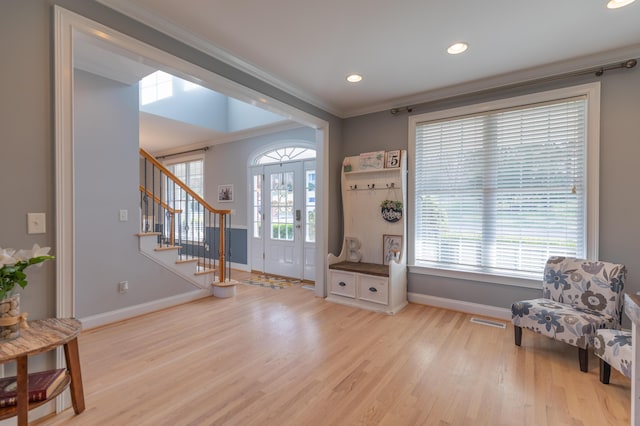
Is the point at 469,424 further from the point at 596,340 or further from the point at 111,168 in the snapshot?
the point at 111,168

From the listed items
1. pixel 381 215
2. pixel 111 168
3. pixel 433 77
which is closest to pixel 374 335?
pixel 381 215

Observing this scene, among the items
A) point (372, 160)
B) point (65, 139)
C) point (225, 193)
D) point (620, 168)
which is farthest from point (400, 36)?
point (225, 193)

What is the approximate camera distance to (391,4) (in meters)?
2.09

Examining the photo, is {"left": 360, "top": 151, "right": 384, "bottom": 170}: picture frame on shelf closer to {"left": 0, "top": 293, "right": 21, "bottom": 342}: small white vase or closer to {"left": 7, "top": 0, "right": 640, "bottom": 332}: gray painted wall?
{"left": 7, "top": 0, "right": 640, "bottom": 332}: gray painted wall

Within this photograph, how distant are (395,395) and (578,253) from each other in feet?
7.84

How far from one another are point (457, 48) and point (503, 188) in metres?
1.57

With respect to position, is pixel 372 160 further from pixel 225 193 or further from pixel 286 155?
pixel 225 193

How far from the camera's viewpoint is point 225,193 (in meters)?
6.20

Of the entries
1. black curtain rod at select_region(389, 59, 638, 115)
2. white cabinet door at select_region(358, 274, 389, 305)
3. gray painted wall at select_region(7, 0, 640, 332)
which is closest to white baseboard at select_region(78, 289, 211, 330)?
gray painted wall at select_region(7, 0, 640, 332)

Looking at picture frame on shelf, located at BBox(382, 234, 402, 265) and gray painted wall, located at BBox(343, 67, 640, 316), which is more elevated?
gray painted wall, located at BBox(343, 67, 640, 316)

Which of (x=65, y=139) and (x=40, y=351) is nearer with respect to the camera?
(x=40, y=351)

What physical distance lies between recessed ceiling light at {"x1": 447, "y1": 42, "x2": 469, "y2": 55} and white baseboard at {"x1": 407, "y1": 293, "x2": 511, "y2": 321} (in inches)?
105

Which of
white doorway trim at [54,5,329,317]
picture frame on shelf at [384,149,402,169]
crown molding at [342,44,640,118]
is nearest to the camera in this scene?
white doorway trim at [54,5,329,317]

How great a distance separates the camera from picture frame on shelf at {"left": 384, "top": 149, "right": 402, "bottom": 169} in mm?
3770
